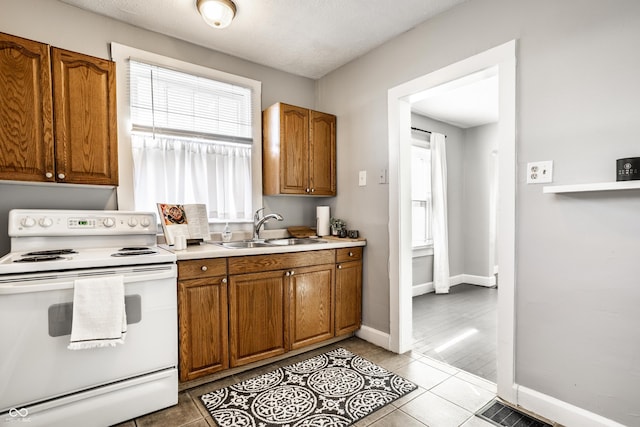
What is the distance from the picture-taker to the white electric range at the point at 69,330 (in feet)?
4.67

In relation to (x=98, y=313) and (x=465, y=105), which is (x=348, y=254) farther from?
(x=465, y=105)

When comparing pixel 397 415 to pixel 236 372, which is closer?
pixel 397 415

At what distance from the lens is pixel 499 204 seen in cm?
189

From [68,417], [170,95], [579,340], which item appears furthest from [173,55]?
[579,340]

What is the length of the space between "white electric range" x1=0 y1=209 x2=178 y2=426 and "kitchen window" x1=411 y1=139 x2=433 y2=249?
11.5ft

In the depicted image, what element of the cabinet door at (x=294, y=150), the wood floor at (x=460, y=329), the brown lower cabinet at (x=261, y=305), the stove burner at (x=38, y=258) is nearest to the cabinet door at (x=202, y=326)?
the brown lower cabinet at (x=261, y=305)

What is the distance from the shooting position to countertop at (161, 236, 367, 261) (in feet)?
6.32

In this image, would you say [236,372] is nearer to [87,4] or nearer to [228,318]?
[228,318]

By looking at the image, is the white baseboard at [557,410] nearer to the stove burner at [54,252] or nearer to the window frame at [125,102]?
the stove burner at [54,252]

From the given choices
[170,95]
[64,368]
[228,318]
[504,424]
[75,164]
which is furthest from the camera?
[170,95]

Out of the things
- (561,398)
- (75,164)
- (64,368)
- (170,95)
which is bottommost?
(561,398)

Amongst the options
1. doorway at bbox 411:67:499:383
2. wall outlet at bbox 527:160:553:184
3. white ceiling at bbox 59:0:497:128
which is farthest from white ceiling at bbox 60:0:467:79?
doorway at bbox 411:67:499:383

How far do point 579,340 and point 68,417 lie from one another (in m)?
2.66

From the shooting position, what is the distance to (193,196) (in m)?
2.60
